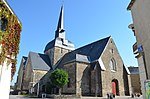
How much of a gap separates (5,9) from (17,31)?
5.50ft

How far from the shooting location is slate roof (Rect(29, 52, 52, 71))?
111 ft

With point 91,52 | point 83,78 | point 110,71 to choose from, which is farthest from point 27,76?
point 110,71

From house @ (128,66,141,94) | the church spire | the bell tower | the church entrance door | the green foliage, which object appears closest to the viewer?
the green foliage

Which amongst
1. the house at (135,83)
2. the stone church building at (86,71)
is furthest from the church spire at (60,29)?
the house at (135,83)

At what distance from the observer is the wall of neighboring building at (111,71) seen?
85.3 feet

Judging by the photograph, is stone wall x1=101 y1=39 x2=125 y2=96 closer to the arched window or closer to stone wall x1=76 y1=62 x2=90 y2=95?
the arched window

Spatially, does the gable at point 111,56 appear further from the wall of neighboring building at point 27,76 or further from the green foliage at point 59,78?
the wall of neighboring building at point 27,76

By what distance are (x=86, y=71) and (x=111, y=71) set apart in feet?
15.5

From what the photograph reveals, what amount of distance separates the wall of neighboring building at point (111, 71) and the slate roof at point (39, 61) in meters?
13.9

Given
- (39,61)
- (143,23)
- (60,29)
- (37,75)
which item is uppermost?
(60,29)

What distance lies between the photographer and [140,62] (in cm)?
741

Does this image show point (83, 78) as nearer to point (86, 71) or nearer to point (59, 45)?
point (86, 71)

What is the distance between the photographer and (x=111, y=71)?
28.2 m

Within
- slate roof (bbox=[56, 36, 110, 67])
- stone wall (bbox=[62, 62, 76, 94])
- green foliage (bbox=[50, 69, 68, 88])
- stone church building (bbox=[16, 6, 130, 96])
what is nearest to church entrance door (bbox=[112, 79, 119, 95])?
stone church building (bbox=[16, 6, 130, 96])
